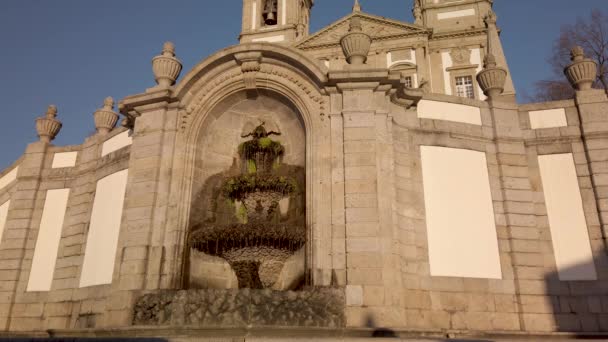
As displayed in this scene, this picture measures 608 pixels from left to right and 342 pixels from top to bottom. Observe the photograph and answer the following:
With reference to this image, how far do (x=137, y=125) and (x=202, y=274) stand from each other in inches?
140

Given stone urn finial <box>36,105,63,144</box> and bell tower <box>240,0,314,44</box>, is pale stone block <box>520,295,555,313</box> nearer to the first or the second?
stone urn finial <box>36,105,63,144</box>

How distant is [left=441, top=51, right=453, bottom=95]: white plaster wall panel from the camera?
30609 millimetres

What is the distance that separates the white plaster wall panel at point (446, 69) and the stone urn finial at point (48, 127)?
22957 mm

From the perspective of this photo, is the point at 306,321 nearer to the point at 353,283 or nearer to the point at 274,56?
the point at 353,283

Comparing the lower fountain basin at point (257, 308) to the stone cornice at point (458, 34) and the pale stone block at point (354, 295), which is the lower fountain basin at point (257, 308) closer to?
the pale stone block at point (354, 295)

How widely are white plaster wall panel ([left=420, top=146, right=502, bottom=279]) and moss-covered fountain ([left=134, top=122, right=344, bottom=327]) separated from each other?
2455 mm

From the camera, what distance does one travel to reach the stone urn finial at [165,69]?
1095cm

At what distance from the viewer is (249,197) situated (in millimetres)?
9930

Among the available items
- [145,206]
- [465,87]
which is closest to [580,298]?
[145,206]

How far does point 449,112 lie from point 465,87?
21.4 metres

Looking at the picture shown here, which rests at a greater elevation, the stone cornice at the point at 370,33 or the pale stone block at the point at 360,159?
the stone cornice at the point at 370,33

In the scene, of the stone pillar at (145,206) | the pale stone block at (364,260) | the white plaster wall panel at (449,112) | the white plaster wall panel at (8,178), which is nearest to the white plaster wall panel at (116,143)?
the stone pillar at (145,206)

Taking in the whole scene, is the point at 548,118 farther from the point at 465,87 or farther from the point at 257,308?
the point at 465,87

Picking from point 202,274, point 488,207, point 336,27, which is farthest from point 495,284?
point 336,27
